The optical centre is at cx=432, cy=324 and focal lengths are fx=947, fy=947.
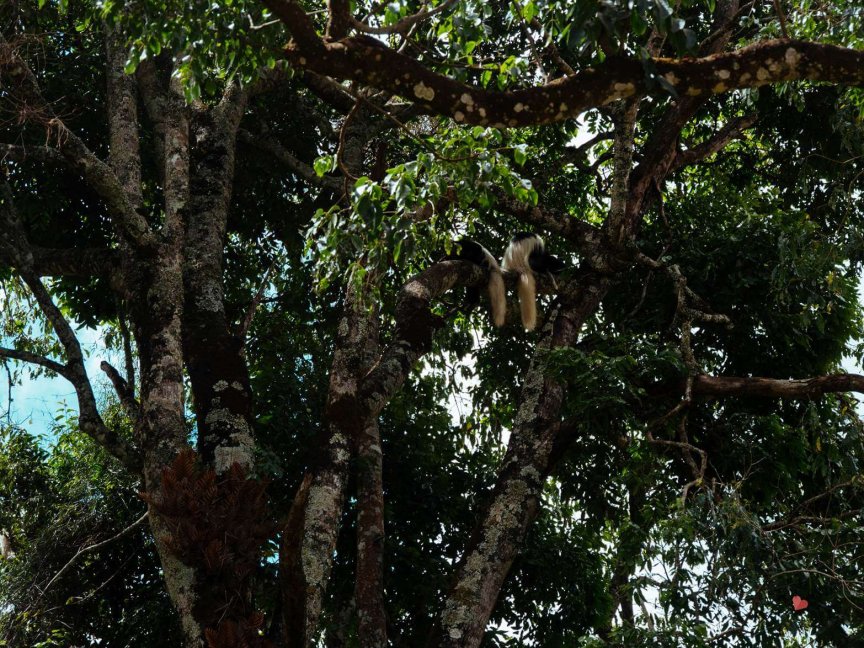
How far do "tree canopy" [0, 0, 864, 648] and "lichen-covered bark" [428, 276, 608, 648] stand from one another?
0.6 inches

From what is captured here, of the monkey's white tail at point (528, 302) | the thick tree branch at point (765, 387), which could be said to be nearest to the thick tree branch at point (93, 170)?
the monkey's white tail at point (528, 302)

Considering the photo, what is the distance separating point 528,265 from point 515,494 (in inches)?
97.2

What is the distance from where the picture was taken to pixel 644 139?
304 inches

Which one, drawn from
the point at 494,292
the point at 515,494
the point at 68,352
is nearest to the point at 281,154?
the point at 494,292

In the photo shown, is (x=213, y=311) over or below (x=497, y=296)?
below

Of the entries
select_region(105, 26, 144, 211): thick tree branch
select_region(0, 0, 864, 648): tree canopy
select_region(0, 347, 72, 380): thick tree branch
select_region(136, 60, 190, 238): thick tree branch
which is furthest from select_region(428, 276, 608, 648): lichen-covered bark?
select_region(105, 26, 144, 211): thick tree branch

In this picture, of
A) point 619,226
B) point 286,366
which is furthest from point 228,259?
point 619,226

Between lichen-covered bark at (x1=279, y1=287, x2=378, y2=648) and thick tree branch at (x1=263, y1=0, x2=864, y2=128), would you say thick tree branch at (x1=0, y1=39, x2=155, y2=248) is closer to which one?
lichen-covered bark at (x1=279, y1=287, x2=378, y2=648)

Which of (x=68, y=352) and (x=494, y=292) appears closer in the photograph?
(x=68, y=352)

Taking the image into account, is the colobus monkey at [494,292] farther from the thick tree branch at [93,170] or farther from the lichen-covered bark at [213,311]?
the thick tree branch at [93,170]

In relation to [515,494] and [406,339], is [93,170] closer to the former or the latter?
[406,339]

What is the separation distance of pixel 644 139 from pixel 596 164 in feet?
2.66

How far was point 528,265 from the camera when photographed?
22.6 feet

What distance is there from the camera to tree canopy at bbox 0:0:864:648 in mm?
3730
